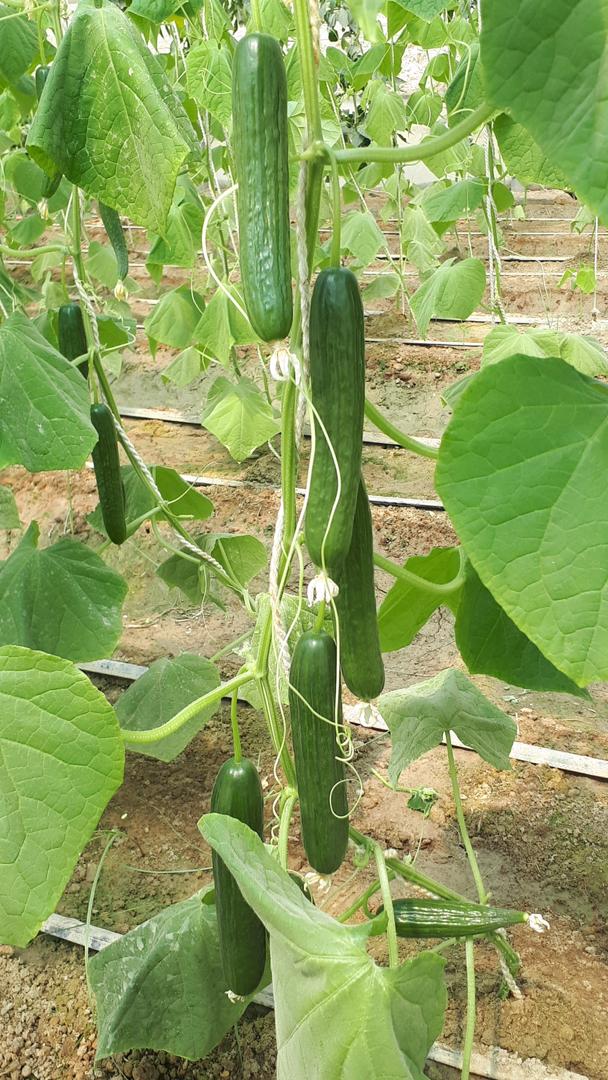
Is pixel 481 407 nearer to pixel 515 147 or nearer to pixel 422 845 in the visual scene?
pixel 515 147

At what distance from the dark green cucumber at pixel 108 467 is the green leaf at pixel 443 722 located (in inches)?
22.8

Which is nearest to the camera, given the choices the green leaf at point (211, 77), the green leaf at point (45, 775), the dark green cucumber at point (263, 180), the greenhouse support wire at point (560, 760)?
the dark green cucumber at point (263, 180)

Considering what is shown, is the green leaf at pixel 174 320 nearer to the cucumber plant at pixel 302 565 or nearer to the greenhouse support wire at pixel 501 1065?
the cucumber plant at pixel 302 565

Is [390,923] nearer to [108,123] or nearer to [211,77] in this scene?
[108,123]

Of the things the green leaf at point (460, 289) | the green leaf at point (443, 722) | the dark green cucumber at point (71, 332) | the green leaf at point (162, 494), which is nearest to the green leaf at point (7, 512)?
the green leaf at point (162, 494)

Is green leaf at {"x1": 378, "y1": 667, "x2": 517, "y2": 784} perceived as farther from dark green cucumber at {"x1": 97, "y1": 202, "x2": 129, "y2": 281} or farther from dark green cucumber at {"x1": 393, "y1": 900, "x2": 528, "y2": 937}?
dark green cucumber at {"x1": 97, "y1": 202, "x2": 129, "y2": 281}

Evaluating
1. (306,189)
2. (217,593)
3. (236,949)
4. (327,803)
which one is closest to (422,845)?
(236,949)

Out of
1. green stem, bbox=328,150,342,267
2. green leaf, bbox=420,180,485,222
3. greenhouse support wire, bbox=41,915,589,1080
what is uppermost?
green stem, bbox=328,150,342,267

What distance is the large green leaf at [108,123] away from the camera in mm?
1128

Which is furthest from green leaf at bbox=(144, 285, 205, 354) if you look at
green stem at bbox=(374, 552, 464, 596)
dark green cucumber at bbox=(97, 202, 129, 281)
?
green stem at bbox=(374, 552, 464, 596)

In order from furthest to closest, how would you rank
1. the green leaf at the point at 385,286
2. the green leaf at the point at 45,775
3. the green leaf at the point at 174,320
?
the green leaf at the point at 385,286
the green leaf at the point at 174,320
the green leaf at the point at 45,775

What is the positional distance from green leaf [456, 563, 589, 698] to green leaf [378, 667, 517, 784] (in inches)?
12.5

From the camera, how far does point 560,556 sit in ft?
2.77

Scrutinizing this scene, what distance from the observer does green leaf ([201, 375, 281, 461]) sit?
2.76 meters
